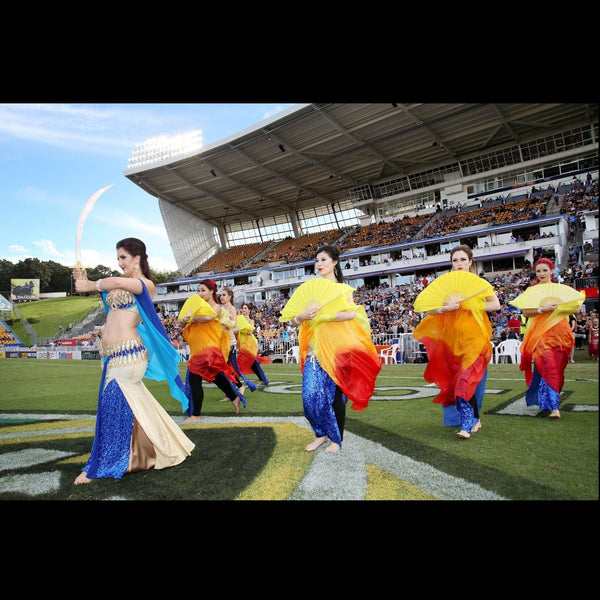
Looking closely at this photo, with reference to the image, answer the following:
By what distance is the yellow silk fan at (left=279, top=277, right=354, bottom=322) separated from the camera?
340 cm

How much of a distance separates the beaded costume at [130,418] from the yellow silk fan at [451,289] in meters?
2.42

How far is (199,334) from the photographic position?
5492mm

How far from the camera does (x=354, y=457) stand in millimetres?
3188

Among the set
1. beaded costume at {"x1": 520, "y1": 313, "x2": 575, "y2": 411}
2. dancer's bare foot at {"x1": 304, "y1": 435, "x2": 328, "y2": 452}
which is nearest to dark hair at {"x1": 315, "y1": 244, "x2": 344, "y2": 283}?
dancer's bare foot at {"x1": 304, "y1": 435, "x2": 328, "y2": 452}

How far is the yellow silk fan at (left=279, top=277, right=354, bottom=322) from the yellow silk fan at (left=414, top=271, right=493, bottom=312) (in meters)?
1.01

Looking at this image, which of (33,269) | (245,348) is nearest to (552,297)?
(245,348)

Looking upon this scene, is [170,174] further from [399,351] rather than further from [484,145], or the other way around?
[399,351]

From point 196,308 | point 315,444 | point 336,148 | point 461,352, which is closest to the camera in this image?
point 315,444

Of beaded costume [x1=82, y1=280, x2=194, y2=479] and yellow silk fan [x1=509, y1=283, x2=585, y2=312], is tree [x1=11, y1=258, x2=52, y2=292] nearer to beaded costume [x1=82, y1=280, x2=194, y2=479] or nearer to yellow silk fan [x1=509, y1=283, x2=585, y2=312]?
beaded costume [x1=82, y1=280, x2=194, y2=479]

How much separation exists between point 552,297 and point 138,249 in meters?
4.18

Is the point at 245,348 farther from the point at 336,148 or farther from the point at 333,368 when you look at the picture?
the point at 336,148
